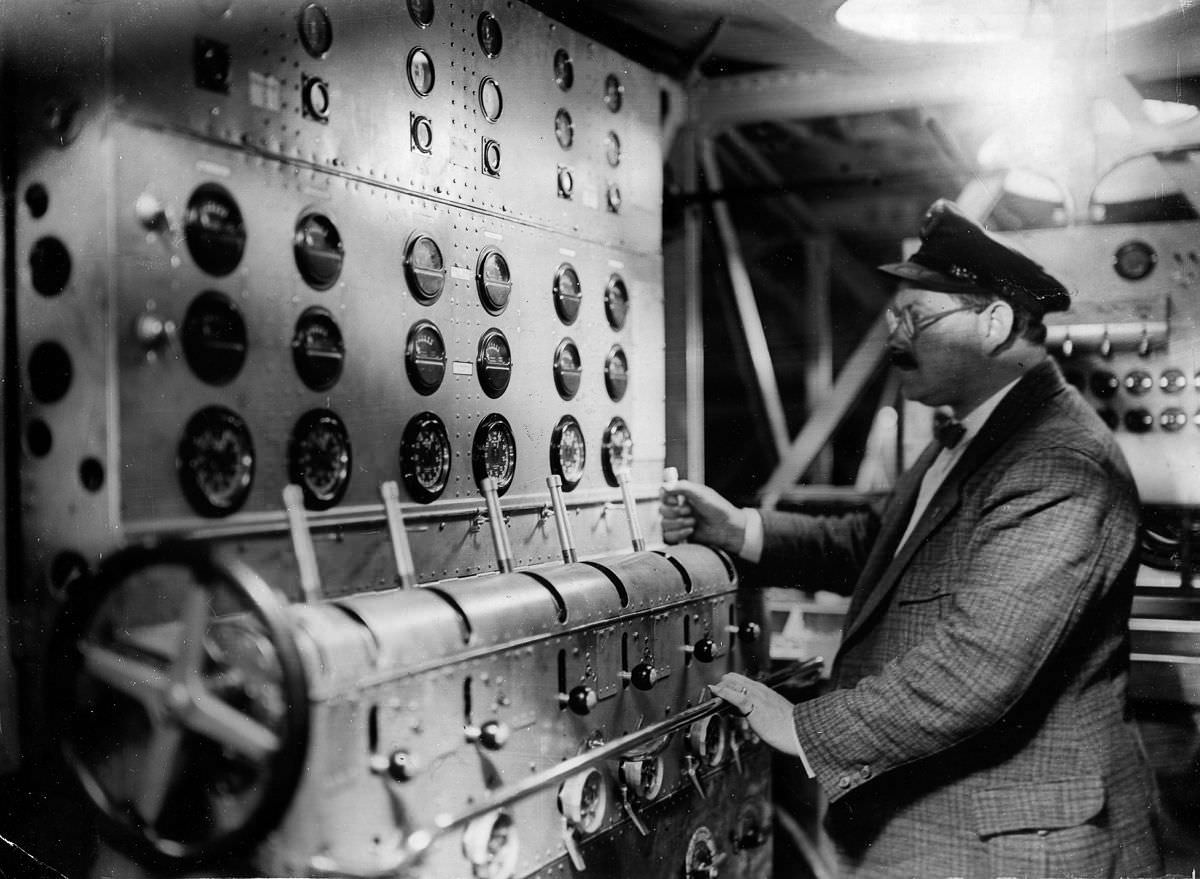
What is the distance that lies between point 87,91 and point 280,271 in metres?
0.44

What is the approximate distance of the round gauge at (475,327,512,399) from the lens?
8.23 feet

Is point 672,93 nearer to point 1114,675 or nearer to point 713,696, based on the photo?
point 713,696

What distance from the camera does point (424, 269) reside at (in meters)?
2.36

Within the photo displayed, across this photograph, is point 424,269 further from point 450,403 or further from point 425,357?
point 450,403

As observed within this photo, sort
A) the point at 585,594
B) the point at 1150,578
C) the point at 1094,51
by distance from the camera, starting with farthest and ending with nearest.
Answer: the point at 1150,578, the point at 1094,51, the point at 585,594

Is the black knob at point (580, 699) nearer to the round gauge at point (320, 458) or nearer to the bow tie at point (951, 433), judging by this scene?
the round gauge at point (320, 458)

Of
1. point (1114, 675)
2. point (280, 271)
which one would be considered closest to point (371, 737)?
point (280, 271)

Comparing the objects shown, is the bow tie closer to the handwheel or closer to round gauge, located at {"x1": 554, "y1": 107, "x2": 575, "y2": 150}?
round gauge, located at {"x1": 554, "y1": 107, "x2": 575, "y2": 150}

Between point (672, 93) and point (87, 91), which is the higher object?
point (672, 93)

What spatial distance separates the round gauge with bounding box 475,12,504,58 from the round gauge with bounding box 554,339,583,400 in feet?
2.45

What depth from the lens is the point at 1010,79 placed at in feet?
11.8

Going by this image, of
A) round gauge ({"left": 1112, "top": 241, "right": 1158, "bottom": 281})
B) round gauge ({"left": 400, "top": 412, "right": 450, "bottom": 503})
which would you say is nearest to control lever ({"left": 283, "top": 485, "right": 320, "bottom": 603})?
round gauge ({"left": 400, "top": 412, "right": 450, "bottom": 503})

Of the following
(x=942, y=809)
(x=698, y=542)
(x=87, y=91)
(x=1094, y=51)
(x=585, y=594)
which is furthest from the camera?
(x=1094, y=51)

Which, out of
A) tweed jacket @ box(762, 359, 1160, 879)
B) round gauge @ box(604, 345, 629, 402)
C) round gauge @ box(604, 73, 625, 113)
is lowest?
tweed jacket @ box(762, 359, 1160, 879)
